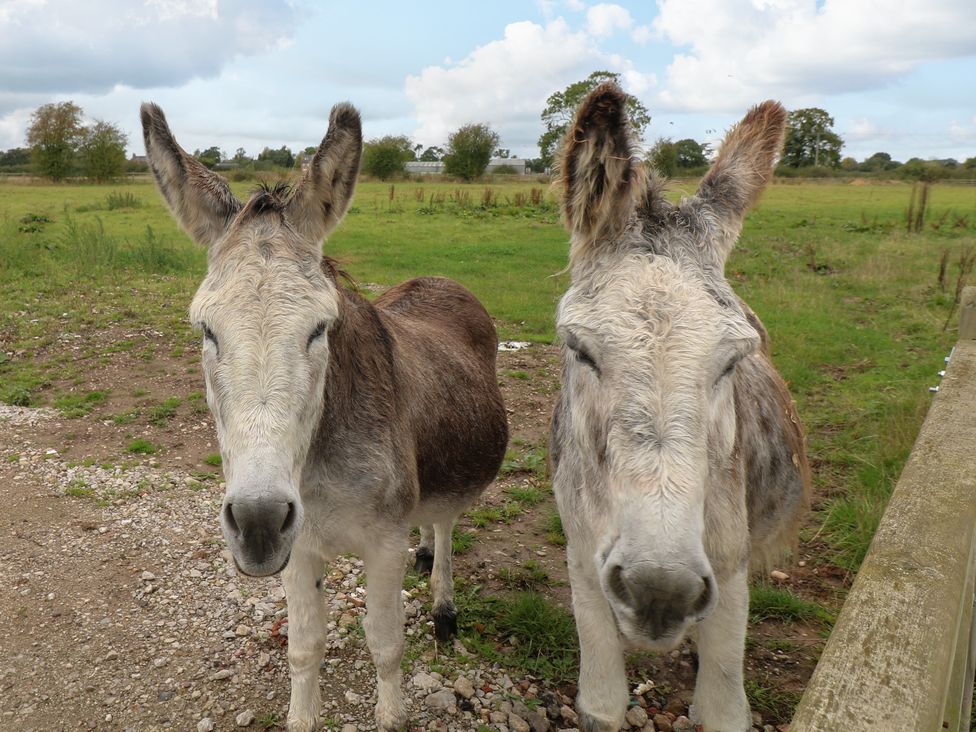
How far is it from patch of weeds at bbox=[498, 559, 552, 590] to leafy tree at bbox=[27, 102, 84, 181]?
64542 mm

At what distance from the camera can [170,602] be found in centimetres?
454

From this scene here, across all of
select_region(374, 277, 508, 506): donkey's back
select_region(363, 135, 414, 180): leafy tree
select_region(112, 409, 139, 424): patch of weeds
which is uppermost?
select_region(363, 135, 414, 180): leafy tree

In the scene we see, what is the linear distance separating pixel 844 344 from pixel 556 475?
875 centimetres

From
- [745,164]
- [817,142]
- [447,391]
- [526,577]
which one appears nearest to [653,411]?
[745,164]

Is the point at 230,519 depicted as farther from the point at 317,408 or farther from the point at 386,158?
the point at 386,158

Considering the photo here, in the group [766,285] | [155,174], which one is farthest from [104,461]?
[766,285]

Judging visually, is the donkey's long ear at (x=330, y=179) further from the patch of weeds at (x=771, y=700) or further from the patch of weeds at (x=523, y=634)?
the patch of weeds at (x=771, y=700)

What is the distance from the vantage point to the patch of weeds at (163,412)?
725 cm

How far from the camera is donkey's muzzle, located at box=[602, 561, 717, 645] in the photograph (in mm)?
1764

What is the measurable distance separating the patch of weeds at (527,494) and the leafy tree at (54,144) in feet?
208

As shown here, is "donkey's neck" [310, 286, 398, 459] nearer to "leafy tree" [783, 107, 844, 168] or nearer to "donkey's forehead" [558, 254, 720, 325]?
"donkey's forehead" [558, 254, 720, 325]

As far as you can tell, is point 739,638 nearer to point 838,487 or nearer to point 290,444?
point 290,444

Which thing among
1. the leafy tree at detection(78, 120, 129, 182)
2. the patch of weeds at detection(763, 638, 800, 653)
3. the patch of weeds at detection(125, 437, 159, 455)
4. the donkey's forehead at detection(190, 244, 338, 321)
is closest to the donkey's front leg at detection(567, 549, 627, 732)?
the donkey's forehead at detection(190, 244, 338, 321)

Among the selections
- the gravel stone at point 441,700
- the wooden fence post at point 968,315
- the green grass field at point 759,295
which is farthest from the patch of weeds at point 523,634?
the wooden fence post at point 968,315
